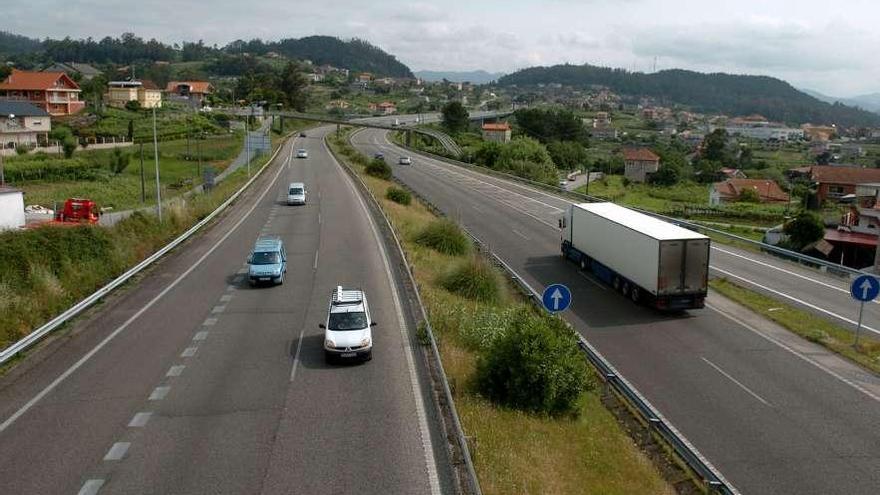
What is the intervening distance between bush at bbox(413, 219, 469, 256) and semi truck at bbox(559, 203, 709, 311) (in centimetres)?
601

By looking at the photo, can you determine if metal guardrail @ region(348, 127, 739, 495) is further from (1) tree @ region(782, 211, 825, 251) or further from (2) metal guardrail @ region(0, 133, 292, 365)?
(1) tree @ region(782, 211, 825, 251)

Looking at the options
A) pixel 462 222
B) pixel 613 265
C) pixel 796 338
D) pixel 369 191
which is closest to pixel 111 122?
pixel 369 191

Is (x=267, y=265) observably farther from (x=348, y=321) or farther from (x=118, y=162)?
(x=118, y=162)

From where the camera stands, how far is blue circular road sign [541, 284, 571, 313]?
59.0ft

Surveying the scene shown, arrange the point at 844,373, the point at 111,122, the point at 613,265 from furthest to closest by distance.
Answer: the point at 111,122 → the point at 613,265 → the point at 844,373

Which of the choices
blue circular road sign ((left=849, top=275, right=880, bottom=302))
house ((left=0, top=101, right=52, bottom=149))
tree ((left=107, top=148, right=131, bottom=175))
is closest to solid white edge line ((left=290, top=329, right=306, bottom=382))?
blue circular road sign ((left=849, top=275, right=880, bottom=302))

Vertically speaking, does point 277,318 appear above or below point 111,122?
below

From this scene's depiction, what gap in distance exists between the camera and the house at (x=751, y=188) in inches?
4210

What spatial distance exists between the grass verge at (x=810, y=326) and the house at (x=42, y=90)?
387ft

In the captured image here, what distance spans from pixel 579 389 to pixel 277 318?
32.8ft

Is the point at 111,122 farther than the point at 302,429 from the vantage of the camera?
Yes

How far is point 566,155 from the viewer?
152 metres

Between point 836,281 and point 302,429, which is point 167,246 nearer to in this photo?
point 302,429

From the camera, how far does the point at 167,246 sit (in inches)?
1248
